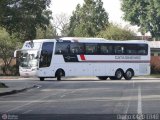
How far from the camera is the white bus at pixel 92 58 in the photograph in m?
52.2

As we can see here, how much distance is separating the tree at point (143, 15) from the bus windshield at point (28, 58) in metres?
44.9

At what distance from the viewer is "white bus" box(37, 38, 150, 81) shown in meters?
52.2

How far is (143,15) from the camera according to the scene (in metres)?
98.4

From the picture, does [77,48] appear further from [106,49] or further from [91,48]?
[106,49]

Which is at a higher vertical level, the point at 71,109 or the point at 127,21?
the point at 127,21

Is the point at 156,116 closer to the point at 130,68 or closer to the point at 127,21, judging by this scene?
the point at 130,68

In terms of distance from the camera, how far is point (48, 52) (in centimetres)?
5216

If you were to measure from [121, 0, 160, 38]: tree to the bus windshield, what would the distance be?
44872 mm

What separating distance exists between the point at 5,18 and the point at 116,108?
24.7 meters

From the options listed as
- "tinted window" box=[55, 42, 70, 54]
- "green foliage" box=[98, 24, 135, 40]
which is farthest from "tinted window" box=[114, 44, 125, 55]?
"green foliage" box=[98, 24, 135, 40]

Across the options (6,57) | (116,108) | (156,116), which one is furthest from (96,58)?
(156,116)

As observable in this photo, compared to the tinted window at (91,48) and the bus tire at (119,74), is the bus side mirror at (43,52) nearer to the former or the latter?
the tinted window at (91,48)

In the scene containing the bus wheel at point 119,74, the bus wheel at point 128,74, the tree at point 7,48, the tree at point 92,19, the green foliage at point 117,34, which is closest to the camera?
the bus wheel at point 119,74

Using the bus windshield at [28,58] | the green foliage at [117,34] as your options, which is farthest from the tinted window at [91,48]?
the green foliage at [117,34]
